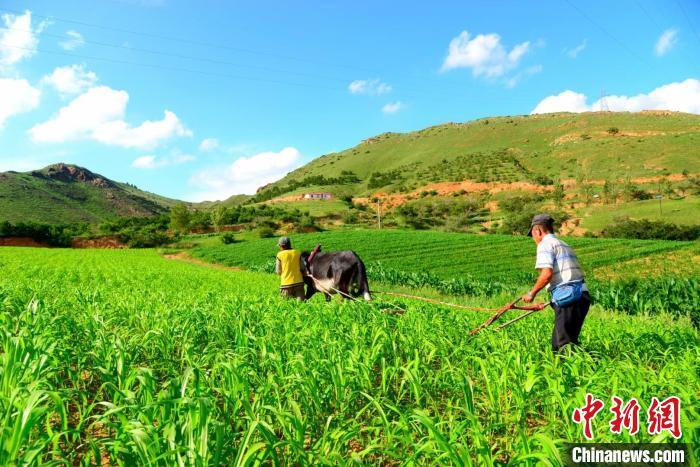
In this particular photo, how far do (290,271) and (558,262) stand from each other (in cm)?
607

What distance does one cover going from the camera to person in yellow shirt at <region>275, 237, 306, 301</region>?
9617mm

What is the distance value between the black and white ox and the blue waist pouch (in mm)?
5357

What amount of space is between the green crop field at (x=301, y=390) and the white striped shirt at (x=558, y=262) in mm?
1088

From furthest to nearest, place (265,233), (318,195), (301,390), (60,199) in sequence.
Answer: (318,195) < (60,199) < (265,233) < (301,390)

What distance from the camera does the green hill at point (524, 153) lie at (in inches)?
3551

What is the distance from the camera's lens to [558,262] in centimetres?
570

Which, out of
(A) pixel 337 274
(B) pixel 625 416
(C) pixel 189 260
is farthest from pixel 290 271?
(C) pixel 189 260

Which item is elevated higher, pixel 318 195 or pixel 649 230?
pixel 318 195

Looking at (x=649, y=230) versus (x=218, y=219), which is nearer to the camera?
(x=649, y=230)

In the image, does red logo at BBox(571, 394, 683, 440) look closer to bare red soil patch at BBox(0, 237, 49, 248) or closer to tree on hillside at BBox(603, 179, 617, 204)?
bare red soil patch at BBox(0, 237, 49, 248)

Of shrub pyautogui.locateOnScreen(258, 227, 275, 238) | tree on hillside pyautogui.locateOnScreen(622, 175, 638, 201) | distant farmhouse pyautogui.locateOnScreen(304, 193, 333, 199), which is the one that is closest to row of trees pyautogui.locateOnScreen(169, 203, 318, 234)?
shrub pyautogui.locateOnScreen(258, 227, 275, 238)

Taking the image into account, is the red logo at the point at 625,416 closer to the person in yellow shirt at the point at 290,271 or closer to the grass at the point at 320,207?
the person in yellow shirt at the point at 290,271

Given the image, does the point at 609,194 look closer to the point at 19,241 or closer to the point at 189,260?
the point at 189,260

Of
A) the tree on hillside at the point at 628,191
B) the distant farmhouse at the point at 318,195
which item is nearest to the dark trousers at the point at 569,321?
the tree on hillside at the point at 628,191
